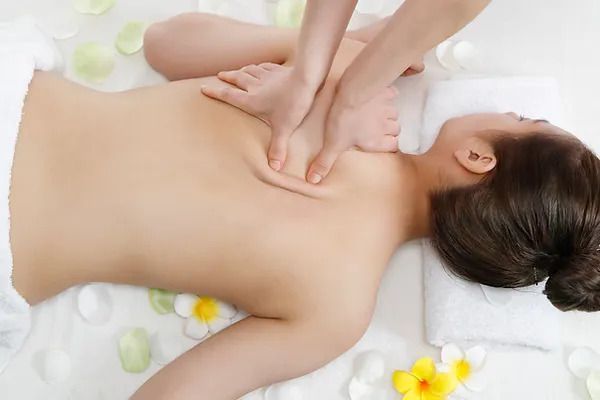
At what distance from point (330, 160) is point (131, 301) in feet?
1.53

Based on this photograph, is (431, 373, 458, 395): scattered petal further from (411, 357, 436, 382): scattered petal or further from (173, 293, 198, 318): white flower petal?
(173, 293, 198, 318): white flower petal

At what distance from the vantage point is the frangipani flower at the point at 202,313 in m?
1.35

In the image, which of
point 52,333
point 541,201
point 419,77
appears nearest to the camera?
point 541,201

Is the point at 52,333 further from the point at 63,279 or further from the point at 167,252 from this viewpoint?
the point at 167,252

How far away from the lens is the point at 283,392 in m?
1.33

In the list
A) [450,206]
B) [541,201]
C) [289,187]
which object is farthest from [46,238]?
[541,201]

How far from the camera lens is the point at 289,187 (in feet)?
3.99

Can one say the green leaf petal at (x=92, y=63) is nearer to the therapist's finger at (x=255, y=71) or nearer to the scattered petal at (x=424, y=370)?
the therapist's finger at (x=255, y=71)

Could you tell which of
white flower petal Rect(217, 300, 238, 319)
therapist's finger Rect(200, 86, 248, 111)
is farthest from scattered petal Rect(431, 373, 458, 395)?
therapist's finger Rect(200, 86, 248, 111)

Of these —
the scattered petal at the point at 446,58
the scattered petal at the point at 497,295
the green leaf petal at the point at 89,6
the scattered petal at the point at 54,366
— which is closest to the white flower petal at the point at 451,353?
the scattered petal at the point at 497,295

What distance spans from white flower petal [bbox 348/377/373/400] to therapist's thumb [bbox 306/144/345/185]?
39cm

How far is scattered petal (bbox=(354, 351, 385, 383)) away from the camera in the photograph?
1.35m

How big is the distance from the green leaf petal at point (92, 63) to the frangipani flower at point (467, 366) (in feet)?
2.84

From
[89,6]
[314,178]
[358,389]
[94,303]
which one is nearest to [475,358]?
[358,389]
